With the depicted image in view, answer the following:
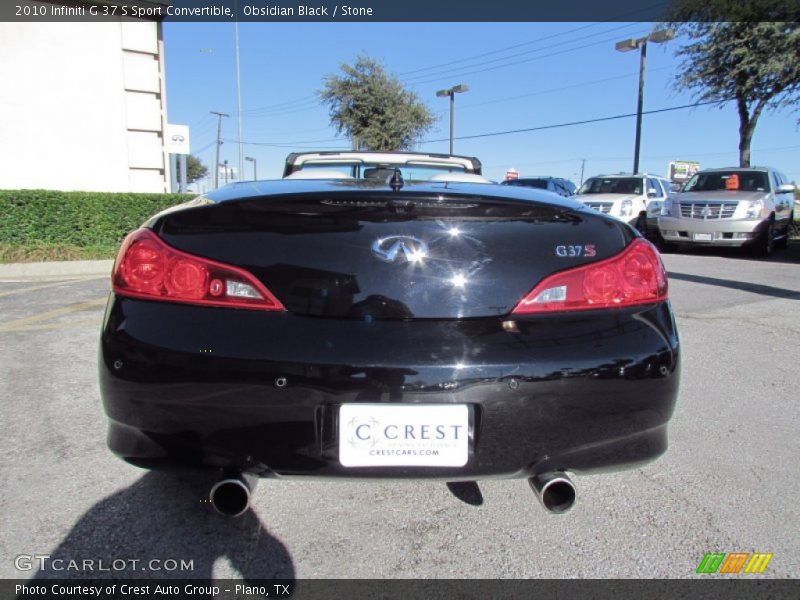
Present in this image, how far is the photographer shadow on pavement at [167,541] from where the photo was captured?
1751 mm

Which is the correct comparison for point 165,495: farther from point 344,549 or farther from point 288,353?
point 288,353

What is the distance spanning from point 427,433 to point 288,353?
0.45 metres

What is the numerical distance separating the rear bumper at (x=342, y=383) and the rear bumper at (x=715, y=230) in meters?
11.0

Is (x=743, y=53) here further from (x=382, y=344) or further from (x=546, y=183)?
(x=382, y=344)

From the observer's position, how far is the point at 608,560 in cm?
184

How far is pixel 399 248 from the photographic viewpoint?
1647 millimetres

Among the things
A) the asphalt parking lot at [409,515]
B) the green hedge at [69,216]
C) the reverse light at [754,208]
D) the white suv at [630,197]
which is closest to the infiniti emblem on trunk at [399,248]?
the asphalt parking lot at [409,515]

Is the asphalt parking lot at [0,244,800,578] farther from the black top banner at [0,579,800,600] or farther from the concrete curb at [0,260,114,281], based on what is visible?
the concrete curb at [0,260,114,281]

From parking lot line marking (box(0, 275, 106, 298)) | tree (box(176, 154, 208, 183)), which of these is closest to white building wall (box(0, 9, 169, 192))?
parking lot line marking (box(0, 275, 106, 298))

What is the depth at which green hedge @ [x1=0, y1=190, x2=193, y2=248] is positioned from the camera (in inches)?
362

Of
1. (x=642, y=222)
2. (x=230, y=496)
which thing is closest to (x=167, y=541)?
(x=230, y=496)

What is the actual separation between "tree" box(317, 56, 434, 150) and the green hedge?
19078mm

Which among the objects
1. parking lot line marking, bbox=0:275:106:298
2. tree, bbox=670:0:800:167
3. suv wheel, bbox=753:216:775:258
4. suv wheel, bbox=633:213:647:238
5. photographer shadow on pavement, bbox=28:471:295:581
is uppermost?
tree, bbox=670:0:800:167

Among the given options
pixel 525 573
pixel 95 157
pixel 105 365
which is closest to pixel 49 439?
pixel 105 365
